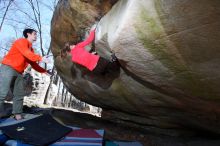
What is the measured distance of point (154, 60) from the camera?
426 cm

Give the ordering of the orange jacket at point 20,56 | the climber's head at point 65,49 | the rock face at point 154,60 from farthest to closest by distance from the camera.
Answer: the climber's head at point 65,49
the orange jacket at point 20,56
the rock face at point 154,60

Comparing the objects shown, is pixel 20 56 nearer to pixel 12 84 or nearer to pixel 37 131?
pixel 12 84

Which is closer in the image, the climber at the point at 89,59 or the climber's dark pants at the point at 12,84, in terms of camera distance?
the climber at the point at 89,59

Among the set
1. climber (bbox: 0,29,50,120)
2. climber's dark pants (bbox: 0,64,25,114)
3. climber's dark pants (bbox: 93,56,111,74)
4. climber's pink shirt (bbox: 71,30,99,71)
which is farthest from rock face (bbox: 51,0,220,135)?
climber's dark pants (bbox: 0,64,25,114)

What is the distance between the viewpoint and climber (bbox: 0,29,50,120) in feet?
20.1

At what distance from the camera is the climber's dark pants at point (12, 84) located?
6160 mm

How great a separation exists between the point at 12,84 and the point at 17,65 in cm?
53

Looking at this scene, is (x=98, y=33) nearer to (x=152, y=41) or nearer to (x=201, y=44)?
(x=152, y=41)

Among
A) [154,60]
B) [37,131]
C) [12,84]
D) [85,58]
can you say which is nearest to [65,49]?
[12,84]

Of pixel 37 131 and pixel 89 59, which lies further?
pixel 37 131

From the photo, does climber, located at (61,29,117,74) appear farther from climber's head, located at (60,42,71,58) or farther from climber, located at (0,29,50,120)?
climber's head, located at (60,42,71,58)

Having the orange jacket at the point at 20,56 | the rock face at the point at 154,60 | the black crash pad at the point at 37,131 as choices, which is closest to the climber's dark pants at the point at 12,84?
the orange jacket at the point at 20,56

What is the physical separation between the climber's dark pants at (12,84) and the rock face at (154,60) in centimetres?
144

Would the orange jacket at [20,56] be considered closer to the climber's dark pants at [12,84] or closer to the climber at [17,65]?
the climber at [17,65]
